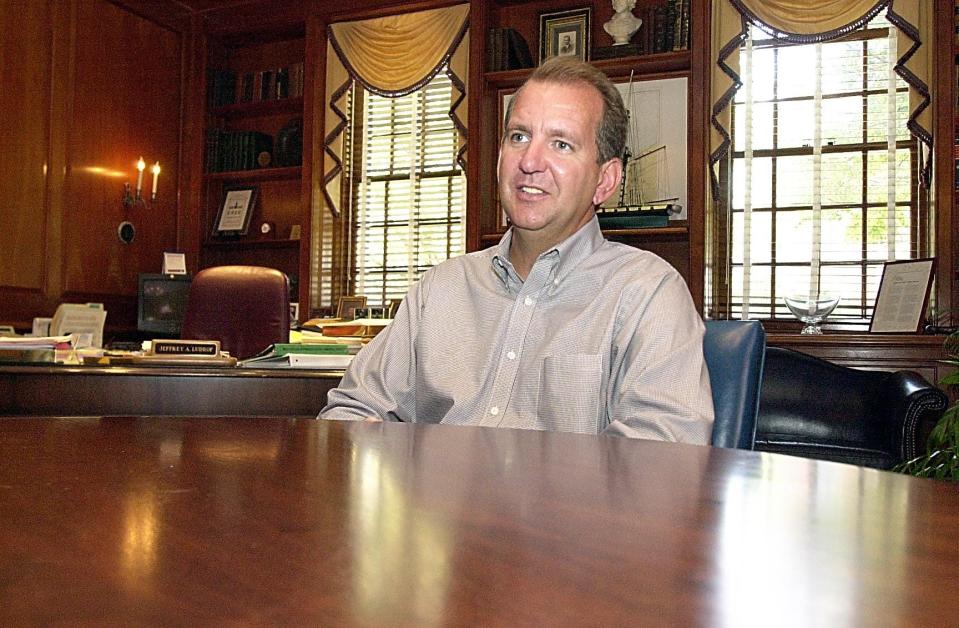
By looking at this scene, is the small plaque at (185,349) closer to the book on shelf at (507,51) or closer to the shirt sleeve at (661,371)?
the shirt sleeve at (661,371)

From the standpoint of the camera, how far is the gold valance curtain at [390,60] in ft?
17.6

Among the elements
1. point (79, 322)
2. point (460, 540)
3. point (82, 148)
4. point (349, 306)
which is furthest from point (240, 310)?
point (460, 540)

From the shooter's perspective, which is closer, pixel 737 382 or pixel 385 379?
pixel 737 382

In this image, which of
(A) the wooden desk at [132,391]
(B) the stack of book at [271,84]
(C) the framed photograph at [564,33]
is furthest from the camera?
(B) the stack of book at [271,84]

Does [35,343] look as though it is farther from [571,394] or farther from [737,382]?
[737,382]

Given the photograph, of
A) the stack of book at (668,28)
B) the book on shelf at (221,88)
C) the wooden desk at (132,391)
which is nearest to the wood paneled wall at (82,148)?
the book on shelf at (221,88)

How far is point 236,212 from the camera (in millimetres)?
6195

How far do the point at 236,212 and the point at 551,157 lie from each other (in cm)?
475

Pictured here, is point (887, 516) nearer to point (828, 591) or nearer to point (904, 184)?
point (828, 591)

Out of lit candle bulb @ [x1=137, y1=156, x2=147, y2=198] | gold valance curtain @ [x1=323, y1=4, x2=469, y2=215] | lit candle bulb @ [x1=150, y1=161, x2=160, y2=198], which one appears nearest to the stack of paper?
gold valance curtain @ [x1=323, y1=4, x2=469, y2=215]

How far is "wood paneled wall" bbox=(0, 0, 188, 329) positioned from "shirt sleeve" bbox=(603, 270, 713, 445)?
4465mm

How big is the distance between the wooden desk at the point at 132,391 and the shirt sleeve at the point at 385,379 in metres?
0.17

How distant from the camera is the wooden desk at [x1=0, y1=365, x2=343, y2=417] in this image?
164 centimetres

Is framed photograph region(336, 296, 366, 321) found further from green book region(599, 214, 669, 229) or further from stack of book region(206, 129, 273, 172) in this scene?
green book region(599, 214, 669, 229)
